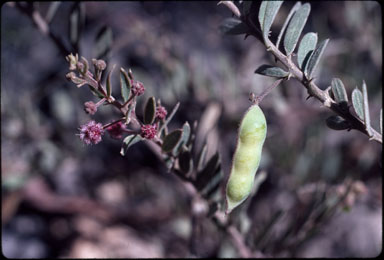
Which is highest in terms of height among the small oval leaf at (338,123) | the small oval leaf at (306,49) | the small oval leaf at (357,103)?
the small oval leaf at (306,49)

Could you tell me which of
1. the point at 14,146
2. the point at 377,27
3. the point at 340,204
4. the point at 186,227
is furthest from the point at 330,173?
the point at 14,146

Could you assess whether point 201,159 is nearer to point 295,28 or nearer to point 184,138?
point 184,138

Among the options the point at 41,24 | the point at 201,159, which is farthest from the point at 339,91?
the point at 41,24

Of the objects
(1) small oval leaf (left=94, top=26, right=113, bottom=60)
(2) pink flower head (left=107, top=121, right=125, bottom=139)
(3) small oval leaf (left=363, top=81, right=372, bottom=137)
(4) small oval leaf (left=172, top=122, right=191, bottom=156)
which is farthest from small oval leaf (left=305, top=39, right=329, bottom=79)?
(1) small oval leaf (left=94, top=26, right=113, bottom=60)

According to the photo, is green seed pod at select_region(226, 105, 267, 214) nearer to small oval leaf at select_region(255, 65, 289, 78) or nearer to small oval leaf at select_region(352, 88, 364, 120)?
small oval leaf at select_region(255, 65, 289, 78)

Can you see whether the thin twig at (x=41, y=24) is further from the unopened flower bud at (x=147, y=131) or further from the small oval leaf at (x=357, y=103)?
the small oval leaf at (x=357, y=103)

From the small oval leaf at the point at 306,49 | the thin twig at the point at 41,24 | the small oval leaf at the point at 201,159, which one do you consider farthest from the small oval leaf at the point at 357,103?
the thin twig at the point at 41,24
